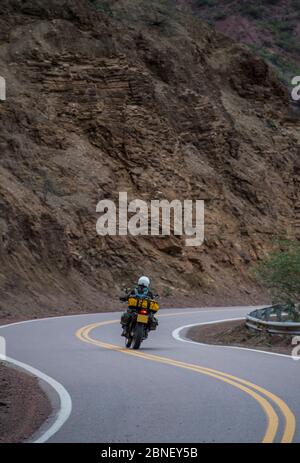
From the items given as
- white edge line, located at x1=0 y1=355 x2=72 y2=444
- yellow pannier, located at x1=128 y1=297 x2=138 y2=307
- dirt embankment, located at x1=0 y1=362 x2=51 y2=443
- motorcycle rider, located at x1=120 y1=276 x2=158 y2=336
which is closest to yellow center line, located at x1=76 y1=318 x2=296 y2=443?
motorcycle rider, located at x1=120 y1=276 x2=158 y2=336

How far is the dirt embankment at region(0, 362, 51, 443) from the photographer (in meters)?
7.40

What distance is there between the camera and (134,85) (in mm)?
44250

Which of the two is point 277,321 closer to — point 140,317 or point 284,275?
point 284,275

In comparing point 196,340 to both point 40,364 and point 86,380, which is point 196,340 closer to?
point 40,364

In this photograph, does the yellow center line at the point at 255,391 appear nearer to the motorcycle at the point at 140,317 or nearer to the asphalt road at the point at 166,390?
the asphalt road at the point at 166,390

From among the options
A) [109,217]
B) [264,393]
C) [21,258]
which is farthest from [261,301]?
[264,393]

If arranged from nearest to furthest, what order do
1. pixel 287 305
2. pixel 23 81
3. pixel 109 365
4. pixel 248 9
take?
pixel 109 365, pixel 287 305, pixel 23 81, pixel 248 9

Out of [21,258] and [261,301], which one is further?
[261,301]

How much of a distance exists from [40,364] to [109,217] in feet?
83.1

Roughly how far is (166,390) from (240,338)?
29.5 feet

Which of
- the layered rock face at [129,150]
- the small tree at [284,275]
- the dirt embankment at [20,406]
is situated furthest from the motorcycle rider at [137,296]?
the layered rock face at [129,150]

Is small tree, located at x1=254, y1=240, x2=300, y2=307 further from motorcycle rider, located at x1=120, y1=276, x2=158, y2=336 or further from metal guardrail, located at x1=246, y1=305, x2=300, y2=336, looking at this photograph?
motorcycle rider, located at x1=120, y1=276, x2=158, y2=336

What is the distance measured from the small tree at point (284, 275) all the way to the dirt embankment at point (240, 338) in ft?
4.44

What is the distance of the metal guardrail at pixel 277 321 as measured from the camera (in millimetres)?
16141
